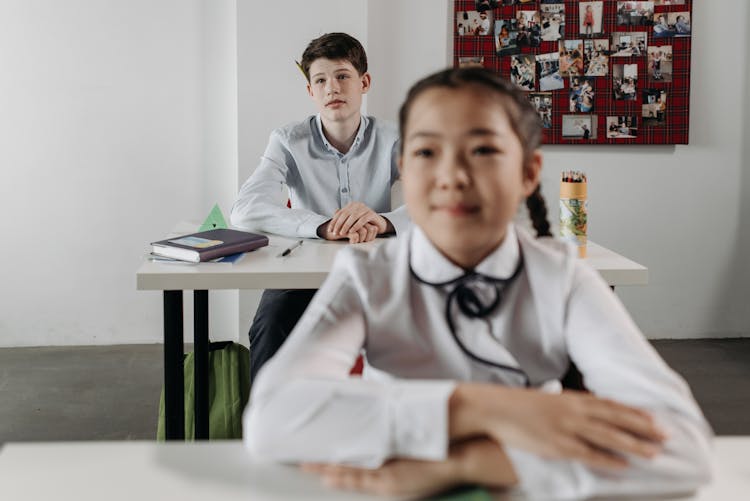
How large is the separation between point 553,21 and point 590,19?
0.60ft

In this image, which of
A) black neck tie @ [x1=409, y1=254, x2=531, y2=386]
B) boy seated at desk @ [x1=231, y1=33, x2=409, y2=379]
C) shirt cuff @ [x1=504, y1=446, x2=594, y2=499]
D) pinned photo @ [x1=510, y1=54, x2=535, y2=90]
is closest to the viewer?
shirt cuff @ [x1=504, y1=446, x2=594, y2=499]

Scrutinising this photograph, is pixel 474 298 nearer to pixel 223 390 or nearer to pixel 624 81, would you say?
pixel 223 390

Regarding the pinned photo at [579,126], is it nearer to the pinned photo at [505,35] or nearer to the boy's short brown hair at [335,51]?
the pinned photo at [505,35]

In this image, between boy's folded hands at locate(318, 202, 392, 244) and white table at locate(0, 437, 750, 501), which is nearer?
white table at locate(0, 437, 750, 501)

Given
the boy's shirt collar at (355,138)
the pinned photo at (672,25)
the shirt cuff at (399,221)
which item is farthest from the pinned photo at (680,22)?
the shirt cuff at (399,221)

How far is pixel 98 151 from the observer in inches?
159

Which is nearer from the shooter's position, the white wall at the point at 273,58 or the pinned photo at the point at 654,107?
Result: the white wall at the point at 273,58

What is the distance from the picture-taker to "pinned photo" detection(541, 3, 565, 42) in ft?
13.5

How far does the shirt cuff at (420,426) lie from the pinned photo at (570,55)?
3.55 meters

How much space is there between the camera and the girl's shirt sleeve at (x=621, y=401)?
84 centimetres

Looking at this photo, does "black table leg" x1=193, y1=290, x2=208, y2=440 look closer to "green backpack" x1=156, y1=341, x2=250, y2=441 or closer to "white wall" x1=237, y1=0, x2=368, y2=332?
"green backpack" x1=156, y1=341, x2=250, y2=441

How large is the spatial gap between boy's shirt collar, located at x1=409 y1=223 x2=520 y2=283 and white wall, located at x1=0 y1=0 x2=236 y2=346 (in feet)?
9.45

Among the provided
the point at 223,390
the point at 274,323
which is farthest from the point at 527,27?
the point at 223,390

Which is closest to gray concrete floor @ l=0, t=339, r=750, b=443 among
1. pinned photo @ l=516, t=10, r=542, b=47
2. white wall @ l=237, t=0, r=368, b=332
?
white wall @ l=237, t=0, r=368, b=332
